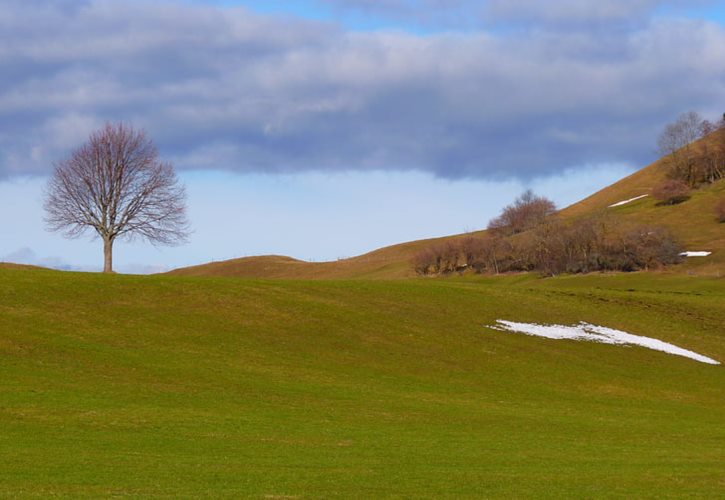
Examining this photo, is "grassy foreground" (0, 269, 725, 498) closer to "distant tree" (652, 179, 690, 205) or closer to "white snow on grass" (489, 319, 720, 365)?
"white snow on grass" (489, 319, 720, 365)

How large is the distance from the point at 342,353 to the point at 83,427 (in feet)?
66.4

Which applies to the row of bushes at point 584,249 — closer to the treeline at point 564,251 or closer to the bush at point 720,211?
the treeline at point 564,251

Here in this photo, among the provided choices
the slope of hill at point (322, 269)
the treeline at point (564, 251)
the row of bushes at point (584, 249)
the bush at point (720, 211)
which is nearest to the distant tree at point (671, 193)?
the bush at point (720, 211)

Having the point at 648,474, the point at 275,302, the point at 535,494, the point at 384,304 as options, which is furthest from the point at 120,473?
the point at 384,304

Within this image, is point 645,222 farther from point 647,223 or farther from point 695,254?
point 695,254

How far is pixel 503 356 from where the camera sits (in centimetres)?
4928

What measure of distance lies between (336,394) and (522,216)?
155465 millimetres

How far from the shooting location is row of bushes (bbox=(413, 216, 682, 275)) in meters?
127

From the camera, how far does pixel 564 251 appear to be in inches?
5236

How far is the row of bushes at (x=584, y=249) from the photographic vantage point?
418ft

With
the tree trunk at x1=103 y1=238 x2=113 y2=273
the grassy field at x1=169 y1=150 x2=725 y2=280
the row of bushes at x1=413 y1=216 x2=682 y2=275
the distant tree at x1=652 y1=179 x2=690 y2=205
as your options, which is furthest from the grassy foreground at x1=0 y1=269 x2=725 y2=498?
the distant tree at x1=652 y1=179 x2=690 y2=205

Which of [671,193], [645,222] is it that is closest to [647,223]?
[645,222]

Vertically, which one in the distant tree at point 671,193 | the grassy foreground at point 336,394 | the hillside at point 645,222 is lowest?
the grassy foreground at point 336,394

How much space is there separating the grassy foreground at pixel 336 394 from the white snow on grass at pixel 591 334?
1.51 meters
